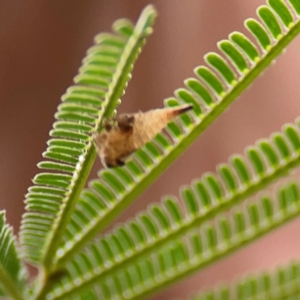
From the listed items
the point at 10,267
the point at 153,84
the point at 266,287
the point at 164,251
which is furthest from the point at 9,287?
the point at 153,84

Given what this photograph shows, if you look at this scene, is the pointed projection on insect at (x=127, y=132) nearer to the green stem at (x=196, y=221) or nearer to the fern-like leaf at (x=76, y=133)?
the fern-like leaf at (x=76, y=133)

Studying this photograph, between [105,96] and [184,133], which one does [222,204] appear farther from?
[105,96]

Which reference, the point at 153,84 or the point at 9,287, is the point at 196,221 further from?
the point at 153,84

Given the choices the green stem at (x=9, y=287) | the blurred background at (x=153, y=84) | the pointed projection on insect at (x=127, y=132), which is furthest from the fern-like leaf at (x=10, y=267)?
the blurred background at (x=153, y=84)

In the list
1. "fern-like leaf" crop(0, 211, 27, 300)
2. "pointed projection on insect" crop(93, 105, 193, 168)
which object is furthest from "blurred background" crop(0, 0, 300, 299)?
"pointed projection on insect" crop(93, 105, 193, 168)

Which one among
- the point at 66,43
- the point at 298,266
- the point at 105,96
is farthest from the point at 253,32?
the point at 66,43

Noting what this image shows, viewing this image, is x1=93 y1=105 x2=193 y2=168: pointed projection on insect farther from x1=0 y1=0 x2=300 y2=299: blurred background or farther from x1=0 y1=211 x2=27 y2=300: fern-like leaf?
x1=0 y1=0 x2=300 y2=299: blurred background
